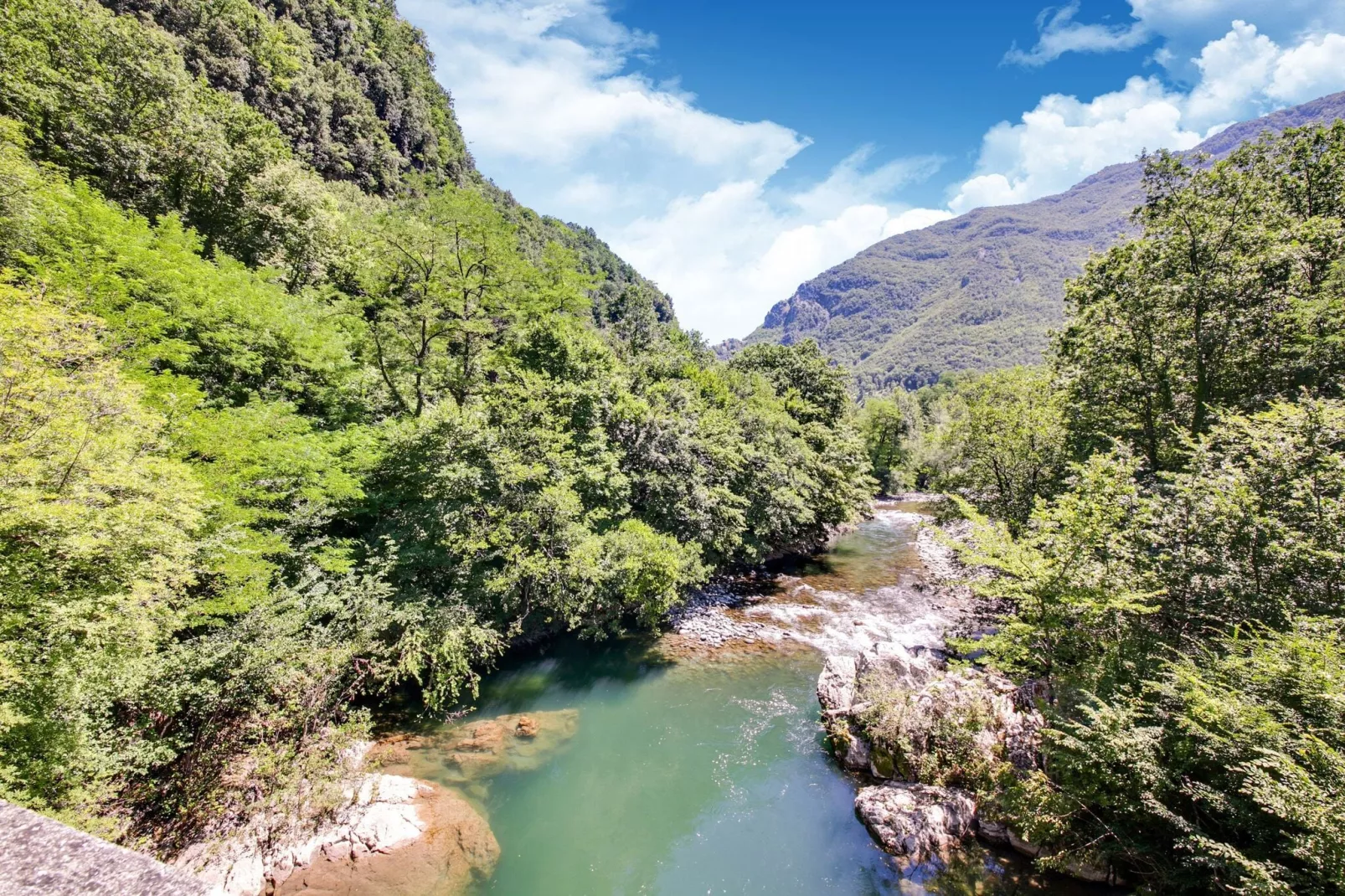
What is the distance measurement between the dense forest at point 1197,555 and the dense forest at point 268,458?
11874 mm

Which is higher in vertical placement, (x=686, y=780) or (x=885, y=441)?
(x=885, y=441)

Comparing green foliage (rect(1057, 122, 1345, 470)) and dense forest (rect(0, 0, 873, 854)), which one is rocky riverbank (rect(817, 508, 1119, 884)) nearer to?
dense forest (rect(0, 0, 873, 854))

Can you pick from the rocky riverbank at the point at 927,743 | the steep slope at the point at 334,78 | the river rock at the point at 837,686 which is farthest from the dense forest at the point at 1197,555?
the steep slope at the point at 334,78

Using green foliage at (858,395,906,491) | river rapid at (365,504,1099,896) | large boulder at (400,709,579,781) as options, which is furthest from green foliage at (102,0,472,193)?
green foliage at (858,395,906,491)

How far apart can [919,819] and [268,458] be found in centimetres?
1782

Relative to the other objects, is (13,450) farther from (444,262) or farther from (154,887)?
(444,262)

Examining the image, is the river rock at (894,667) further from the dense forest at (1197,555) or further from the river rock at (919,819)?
the river rock at (919,819)

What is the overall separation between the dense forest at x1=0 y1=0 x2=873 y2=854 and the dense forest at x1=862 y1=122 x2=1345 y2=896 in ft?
39.0

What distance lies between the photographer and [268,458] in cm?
1320

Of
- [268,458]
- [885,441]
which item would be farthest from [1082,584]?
[885,441]

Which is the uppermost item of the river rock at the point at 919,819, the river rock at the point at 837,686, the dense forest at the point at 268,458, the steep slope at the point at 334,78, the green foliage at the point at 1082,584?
the steep slope at the point at 334,78

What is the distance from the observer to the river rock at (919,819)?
10.5 m

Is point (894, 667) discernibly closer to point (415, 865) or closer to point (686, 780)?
point (686, 780)

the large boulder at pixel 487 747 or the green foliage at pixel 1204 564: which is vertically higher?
the green foliage at pixel 1204 564
